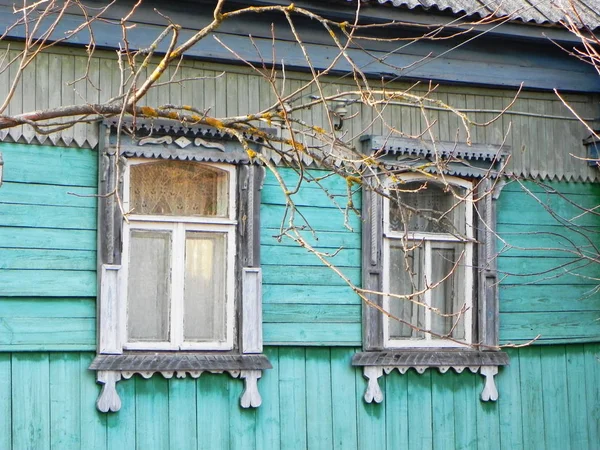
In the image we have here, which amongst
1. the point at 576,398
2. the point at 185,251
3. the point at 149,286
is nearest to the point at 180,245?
the point at 185,251

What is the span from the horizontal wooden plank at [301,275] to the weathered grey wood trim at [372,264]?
0.15m

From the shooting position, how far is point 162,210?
26.0ft

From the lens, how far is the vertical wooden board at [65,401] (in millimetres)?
7277

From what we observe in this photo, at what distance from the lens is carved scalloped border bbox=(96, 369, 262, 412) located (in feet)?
24.2

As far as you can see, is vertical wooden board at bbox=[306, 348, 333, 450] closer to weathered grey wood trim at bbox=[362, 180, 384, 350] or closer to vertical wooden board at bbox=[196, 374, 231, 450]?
weathered grey wood trim at bbox=[362, 180, 384, 350]

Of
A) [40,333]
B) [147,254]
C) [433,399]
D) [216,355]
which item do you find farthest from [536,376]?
[40,333]

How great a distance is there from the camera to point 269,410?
7.96 meters

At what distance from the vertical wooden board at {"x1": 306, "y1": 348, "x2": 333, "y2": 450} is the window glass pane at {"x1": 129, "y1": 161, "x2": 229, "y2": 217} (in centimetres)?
125

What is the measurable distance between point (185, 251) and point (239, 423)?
1259 mm

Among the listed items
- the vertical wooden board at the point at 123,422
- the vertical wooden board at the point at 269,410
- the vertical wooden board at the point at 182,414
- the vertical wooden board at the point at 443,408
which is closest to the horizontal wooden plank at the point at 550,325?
the vertical wooden board at the point at 443,408

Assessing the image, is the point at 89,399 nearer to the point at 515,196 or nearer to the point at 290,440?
the point at 290,440

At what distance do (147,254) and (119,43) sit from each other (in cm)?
147

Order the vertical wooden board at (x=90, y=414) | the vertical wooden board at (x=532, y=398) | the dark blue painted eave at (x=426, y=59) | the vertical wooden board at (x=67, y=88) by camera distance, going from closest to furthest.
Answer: the vertical wooden board at (x=90, y=414) → the vertical wooden board at (x=67, y=88) → the dark blue painted eave at (x=426, y=59) → the vertical wooden board at (x=532, y=398)

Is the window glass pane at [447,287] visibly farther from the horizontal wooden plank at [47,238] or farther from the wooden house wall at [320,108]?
the horizontal wooden plank at [47,238]
